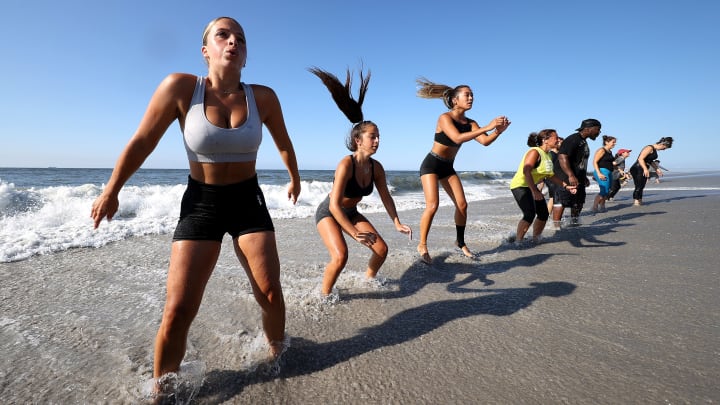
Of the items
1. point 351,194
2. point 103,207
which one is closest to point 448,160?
point 351,194

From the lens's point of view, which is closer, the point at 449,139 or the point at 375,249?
the point at 375,249

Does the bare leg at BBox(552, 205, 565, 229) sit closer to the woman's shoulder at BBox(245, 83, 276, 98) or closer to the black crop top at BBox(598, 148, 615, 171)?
the black crop top at BBox(598, 148, 615, 171)

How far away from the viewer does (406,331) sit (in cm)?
251

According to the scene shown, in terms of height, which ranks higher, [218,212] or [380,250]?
[218,212]

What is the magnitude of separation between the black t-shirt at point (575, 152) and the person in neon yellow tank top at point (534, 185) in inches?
23.2

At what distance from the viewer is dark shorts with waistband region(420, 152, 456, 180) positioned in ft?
15.7

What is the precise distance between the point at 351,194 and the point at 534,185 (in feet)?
11.2

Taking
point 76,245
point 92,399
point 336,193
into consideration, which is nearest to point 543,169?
point 336,193

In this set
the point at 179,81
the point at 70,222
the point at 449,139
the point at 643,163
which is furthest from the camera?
the point at 643,163

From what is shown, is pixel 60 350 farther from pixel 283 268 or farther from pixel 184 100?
pixel 283 268

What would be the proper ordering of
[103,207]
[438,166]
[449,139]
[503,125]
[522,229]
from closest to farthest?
[103,207] < [503,125] < [449,139] < [438,166] < [522,229]

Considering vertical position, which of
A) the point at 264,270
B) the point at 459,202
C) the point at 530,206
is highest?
the point at 459,202

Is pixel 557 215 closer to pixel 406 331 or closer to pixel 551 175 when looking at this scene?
pixel 551 175

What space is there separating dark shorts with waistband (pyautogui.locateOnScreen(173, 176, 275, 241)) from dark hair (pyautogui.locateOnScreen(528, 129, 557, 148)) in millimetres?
5392
